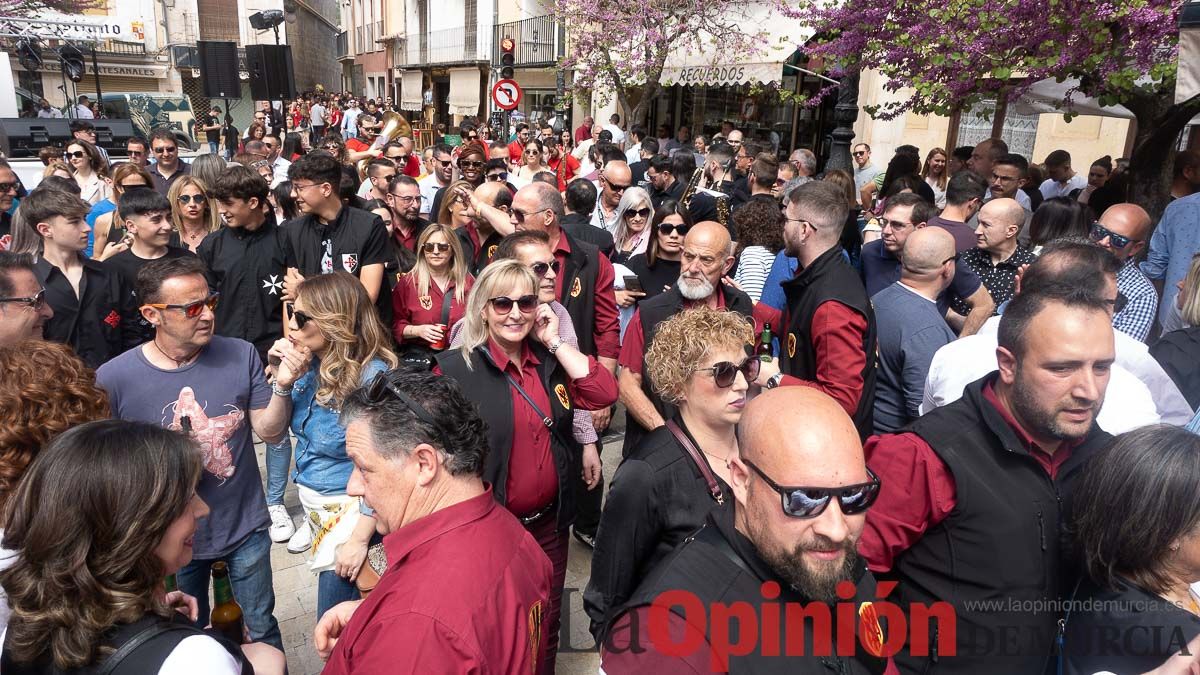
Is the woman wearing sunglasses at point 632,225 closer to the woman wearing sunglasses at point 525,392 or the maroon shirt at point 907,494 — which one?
the woman wearing sunglasses at point 525,392

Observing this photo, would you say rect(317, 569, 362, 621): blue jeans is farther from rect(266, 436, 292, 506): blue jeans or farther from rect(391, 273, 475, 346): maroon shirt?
rect(391, 273, 475, 346): maroon shirt

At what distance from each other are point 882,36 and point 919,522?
576 centimetres

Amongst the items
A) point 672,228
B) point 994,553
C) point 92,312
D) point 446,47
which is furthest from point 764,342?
point 446,47

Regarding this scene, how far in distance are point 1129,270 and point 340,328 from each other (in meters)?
4.26

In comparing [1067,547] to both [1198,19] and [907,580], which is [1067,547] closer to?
[907,580]

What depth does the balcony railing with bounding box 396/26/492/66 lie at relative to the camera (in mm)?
31000

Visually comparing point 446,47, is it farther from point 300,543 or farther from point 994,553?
point 994,553

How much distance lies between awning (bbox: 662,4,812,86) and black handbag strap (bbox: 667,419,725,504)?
13.0m

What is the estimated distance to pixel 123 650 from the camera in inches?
58.4

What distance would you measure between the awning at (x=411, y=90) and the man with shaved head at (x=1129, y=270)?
1449 inches

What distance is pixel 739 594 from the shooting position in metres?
1.54

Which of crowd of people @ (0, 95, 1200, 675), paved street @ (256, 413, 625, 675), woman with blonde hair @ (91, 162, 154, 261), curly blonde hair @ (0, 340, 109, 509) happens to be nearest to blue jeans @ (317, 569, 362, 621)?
crowd of people @ (0, 95, 1200, 675)

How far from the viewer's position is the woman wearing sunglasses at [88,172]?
7.54 metres

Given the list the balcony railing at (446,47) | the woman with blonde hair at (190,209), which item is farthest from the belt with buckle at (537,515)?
the balcony railing at (446,47)
